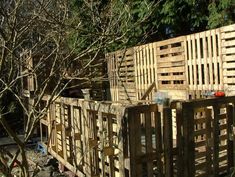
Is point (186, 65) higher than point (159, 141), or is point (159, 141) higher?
point (186, 65)

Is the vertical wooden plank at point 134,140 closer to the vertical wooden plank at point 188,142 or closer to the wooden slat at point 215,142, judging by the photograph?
the vertical wooden plank at point 188,142

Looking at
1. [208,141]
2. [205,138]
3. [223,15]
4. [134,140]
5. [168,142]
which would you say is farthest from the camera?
[223,15]

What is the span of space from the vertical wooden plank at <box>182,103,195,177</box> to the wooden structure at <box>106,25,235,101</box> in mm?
1496

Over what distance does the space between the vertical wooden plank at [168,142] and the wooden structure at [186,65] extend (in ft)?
4.95

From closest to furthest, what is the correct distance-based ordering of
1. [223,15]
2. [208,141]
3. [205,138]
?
[208,141]
[205,138]
[223,15]

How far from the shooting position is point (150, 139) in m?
5.01

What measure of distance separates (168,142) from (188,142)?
33 centimetres

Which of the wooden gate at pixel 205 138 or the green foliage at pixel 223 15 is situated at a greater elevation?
the green foliage at pixel 223 15

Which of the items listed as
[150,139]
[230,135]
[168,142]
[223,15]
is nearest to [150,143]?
[150,139]

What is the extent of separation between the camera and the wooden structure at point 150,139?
15.9ft

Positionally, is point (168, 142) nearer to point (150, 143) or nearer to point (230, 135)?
point (150, 143)

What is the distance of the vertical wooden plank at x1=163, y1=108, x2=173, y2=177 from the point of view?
505cm

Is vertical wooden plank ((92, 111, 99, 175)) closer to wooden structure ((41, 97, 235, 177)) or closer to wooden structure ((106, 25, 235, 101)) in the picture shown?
wooden structure ((41, 97, 235, 177))

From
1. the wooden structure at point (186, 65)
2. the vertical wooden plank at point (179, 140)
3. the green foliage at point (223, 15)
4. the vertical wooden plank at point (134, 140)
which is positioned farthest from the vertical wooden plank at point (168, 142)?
the green foliage at point (223, 15)
